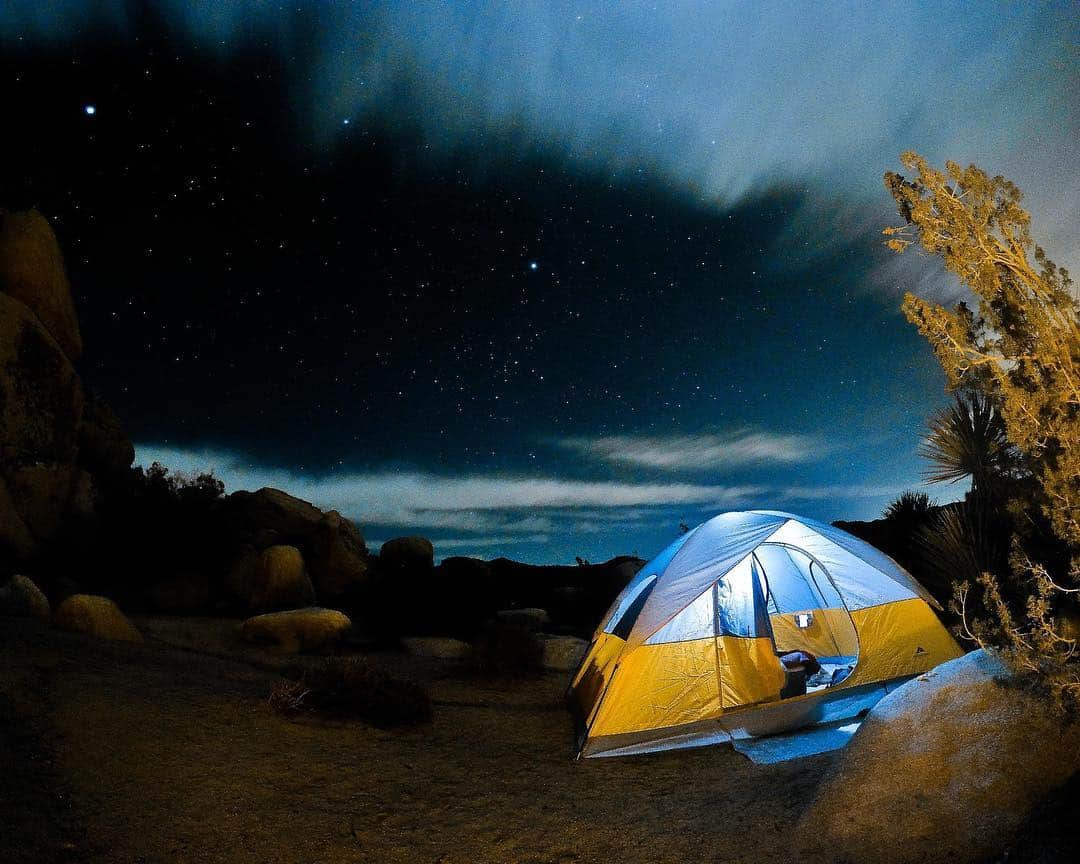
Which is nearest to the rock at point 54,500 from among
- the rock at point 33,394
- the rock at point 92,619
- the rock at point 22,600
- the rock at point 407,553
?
the rock at point 33,394

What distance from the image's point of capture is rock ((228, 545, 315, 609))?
17.0m

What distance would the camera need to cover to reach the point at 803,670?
833 cm

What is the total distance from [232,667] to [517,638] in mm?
4886

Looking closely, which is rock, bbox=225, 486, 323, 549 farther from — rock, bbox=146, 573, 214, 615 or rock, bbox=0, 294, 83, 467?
rock, bbox=0, 294, 83, 467

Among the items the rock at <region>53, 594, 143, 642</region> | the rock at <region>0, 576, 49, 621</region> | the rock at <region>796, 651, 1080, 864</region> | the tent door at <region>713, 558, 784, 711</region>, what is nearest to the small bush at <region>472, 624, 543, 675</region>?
the tent door at <region>713, 558, 784, 711</region>

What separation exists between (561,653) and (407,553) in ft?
42.1

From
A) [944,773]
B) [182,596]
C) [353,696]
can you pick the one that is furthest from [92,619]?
[944,773]

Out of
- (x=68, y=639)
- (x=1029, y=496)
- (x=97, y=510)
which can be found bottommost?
(x=68, y=639)

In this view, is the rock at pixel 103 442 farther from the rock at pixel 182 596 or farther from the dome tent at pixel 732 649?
the dome tent at pixel 732 649

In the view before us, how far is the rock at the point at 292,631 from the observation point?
1315 cm

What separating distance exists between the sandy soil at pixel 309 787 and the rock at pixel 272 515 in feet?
47.5

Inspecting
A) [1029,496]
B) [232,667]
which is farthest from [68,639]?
[1029,496]

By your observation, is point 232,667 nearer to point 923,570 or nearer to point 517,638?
point 517,638

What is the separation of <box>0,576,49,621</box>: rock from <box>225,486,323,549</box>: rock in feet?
32.1
